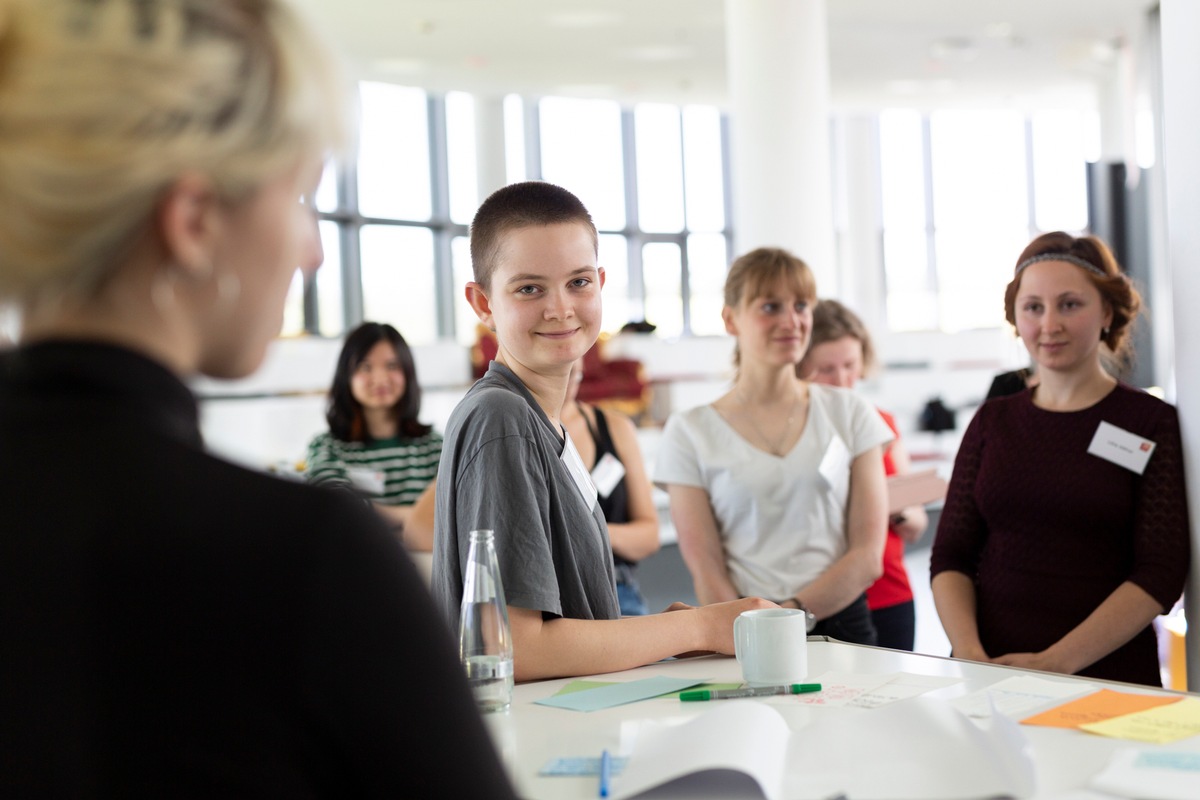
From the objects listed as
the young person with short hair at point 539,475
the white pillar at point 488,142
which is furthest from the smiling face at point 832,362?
the white pillar at point 488,142

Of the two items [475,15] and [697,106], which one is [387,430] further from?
[697,106]

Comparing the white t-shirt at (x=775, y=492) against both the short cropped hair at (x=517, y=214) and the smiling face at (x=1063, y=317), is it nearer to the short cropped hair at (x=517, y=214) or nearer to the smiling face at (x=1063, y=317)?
the smiling face at (x=1063, y=317)

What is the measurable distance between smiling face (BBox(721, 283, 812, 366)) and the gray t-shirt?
1131mm

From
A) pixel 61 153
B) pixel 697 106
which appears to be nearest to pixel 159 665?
pixel 61 153

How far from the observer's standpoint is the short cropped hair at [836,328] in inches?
134

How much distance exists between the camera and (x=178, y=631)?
22.8 inches

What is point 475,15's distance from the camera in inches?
322

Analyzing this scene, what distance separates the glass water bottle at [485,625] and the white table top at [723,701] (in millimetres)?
33

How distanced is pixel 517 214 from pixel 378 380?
1817 mm

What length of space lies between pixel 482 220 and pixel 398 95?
9.82m

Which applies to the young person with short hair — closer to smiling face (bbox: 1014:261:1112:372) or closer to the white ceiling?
smiling face (bbox: 1014:261:1112:372)

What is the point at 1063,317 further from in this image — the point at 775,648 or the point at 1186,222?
the point at 775,648

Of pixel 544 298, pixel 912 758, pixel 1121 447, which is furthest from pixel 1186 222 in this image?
pixel 912 758

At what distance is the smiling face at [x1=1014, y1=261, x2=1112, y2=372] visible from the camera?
2.31 m
